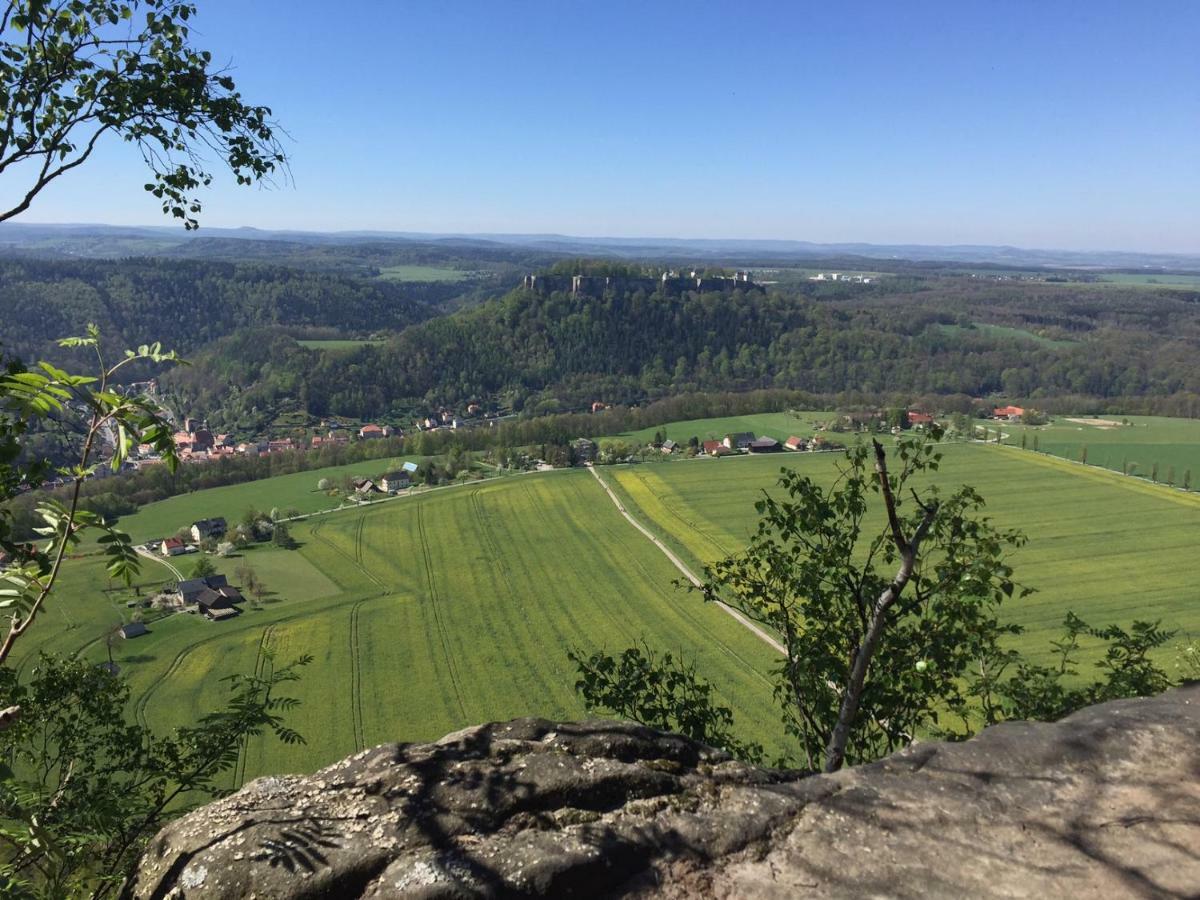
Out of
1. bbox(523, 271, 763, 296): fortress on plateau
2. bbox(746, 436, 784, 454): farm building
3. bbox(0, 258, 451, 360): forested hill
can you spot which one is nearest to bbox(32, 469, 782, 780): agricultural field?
bbox(746, 436, 784, 454): farm building

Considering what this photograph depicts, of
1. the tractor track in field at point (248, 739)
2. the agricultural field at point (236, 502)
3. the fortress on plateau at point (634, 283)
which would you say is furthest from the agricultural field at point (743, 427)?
the fortress on plateau at point (634, 283)

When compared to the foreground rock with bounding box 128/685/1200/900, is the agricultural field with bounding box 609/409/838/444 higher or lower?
lower

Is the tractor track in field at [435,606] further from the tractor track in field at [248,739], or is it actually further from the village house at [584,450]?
the village house at [584,450]

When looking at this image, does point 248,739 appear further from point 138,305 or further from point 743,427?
point 138,305

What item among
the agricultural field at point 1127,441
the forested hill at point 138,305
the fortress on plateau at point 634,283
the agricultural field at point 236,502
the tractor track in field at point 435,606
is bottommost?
the agricultural field at point 236,502

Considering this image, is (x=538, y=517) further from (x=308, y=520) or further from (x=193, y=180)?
(x=193, y=180)

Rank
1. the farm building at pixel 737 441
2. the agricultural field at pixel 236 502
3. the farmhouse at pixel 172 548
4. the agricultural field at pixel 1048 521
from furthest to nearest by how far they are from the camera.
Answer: the farm building at pixel 737 441, the agricultural field at pixel 236 502, the farmhouse at pixel 172 548, the agricultural field at pixel 1048 521

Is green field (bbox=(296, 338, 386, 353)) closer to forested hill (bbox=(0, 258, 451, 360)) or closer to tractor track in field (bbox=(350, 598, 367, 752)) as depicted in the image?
forested hill (bbox=(0, 258, 451, 360))
